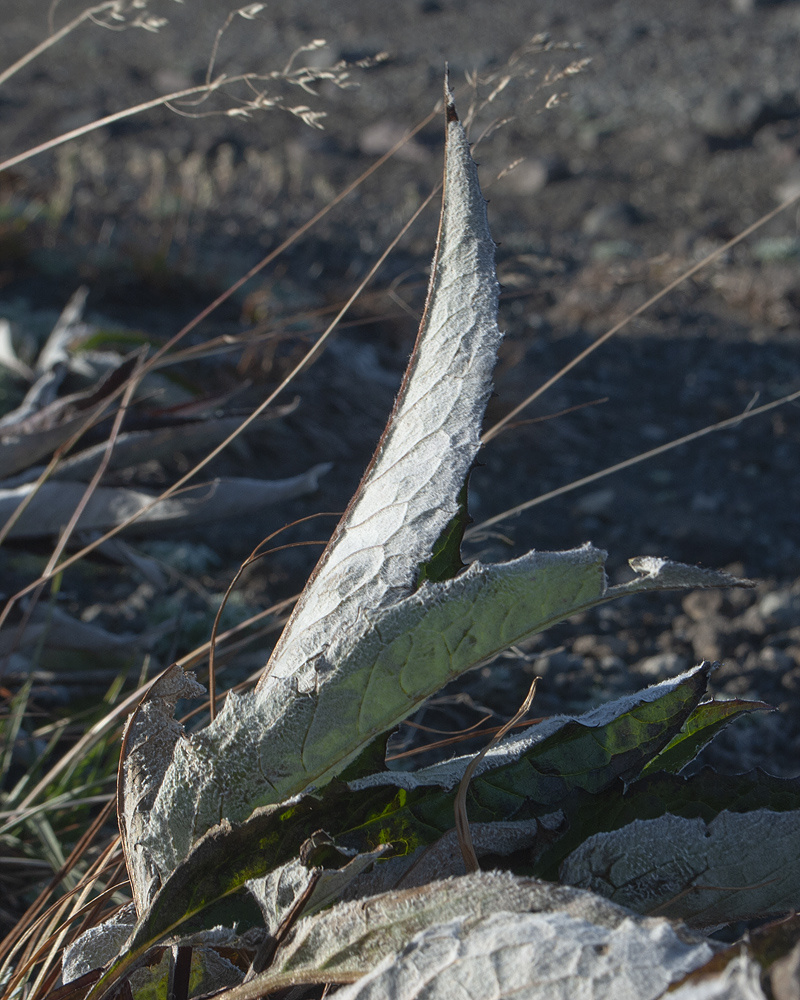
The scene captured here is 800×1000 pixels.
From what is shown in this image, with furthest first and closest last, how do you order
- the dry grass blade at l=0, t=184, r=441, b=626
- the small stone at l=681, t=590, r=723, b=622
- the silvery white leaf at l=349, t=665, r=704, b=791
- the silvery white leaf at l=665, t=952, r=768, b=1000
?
the small stone at l=681, t=590, r=723, b=622
the dry grass blade at l=0, t=184, r=441, b=626
the silvery white leaf at l=349, t=665, r=704, b=791
the silvery white leaf at l=665, t=952, r=768, b=1000

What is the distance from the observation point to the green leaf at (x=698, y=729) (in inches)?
38.6

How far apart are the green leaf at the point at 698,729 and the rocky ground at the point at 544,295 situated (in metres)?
0.43

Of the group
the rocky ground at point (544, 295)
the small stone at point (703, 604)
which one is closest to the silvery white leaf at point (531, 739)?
the rocky ground at point (544, 295)

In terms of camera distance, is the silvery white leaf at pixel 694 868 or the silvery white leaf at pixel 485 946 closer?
the silvery white leaf at pixel 485 946

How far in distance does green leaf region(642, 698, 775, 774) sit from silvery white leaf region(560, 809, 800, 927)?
0.37 feet

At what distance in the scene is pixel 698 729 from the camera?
0.99 meters

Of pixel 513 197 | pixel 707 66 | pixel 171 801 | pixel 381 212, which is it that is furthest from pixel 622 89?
pixel 171 801

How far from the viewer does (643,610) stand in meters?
2.58

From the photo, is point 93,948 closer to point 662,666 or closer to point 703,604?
point 662,666

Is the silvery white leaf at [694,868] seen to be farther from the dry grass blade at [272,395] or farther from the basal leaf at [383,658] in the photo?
the dry grass blade at [272,395]

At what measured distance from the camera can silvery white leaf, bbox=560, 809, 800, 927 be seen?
0.85 m

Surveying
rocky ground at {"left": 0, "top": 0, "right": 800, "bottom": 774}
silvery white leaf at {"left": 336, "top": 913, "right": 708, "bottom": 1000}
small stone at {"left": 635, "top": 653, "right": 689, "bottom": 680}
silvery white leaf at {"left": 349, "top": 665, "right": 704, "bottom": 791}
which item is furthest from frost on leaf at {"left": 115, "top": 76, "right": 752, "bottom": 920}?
small stone at {"left": 635, "top": 653, "right": 689, "bottom": 680}

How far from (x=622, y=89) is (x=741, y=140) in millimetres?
2840

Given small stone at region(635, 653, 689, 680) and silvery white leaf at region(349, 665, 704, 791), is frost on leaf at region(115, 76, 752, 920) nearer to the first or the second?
silvery white leaf at region(349, 665, 704, 791)
